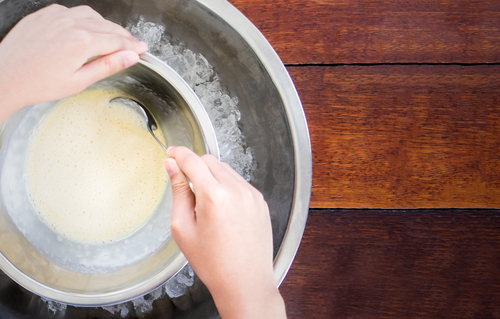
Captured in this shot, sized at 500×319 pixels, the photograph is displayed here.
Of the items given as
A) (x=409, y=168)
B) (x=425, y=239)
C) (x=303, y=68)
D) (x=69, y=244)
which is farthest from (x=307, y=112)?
(x=69, y=244)

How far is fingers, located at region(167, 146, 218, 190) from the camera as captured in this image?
0.28 metres

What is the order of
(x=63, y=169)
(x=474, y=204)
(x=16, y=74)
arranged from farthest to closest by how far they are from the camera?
(x=474, y=204)
(x=63, y=169)
(x=16, y=74)

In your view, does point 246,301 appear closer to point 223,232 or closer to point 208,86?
point 223,232

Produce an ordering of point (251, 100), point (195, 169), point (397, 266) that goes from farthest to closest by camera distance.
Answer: point (397, 266)
point (251, 100)
point (195, 169)

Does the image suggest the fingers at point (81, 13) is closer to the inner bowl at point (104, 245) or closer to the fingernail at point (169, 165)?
the inner bowl at point (104, 245)

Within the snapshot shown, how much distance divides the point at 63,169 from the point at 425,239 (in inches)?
22.7

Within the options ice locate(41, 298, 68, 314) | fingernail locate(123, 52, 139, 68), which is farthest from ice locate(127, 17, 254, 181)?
ice locate(41, 298, 68, 314)

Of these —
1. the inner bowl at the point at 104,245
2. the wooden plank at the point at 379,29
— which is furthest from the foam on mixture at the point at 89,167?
the wooden plank at the point at 379,29

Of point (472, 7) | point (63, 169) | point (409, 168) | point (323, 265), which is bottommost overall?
point (323, 265)

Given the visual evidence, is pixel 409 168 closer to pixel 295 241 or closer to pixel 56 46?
pixel 295 241

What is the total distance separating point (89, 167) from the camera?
42 cm

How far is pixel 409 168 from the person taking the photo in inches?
20.0

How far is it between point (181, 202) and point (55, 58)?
0.62 feet

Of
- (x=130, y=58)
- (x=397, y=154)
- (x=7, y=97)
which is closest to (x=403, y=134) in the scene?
(x=397, y=154)
